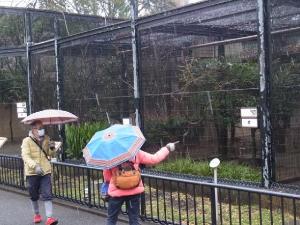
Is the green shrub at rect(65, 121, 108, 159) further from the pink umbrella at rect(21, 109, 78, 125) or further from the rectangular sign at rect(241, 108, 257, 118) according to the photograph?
the rectangular sign at rect(241, 108, 257, 118)

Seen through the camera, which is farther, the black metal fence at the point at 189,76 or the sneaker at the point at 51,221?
the black metal fence at the point at 189,76

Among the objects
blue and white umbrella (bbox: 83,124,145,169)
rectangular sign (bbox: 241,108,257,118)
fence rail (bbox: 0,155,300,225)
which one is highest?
rectangular sign (bbox: 241,108,257,118)

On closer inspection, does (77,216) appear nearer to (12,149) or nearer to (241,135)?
(241,135)

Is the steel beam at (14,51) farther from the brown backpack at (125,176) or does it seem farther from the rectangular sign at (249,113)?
the brown backpack at (125,176)

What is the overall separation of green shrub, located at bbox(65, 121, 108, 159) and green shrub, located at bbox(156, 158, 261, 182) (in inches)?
86.0

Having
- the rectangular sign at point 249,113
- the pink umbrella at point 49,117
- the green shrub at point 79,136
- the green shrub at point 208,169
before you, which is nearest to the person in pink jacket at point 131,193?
the pink umbrella at point 49,117

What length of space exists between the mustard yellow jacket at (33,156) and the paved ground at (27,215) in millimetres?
801

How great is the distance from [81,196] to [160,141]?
274 cm

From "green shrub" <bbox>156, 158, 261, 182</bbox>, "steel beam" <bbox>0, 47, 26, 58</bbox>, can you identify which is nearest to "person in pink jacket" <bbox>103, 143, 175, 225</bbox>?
"green shrub" <bbox>156, 158, 261, 182</bbox>

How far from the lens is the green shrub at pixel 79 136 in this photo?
38.0ft

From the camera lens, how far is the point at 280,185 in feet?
24.0

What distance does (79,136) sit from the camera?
11.6 meters

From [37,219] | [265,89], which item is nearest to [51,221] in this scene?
[37,219]

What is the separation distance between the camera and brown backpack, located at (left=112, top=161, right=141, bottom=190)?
535 centimetres
